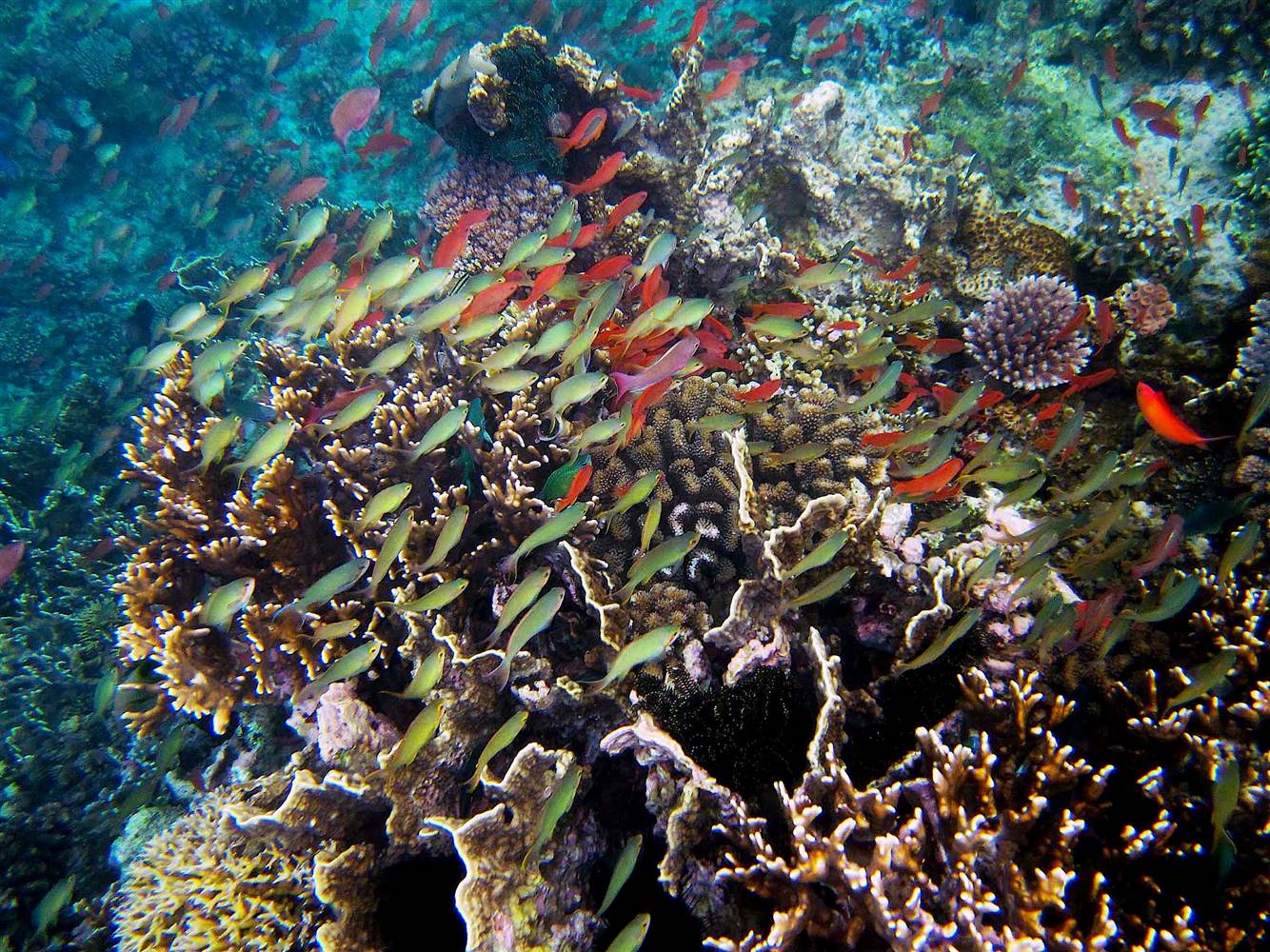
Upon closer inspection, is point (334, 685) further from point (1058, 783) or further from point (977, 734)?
point (1058, 783)

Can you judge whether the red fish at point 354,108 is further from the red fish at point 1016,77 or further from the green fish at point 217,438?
the red fish at point 1016,77

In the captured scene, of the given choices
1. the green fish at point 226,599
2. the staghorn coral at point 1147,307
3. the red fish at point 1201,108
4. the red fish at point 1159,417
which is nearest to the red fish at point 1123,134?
the red fish at point 1201,108

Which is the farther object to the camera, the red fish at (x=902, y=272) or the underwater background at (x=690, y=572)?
the red fish at (x=902, y=272)

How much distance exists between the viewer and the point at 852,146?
23.8 feet

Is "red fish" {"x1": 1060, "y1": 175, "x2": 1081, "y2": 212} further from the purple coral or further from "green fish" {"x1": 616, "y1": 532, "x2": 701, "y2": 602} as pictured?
"green fish" {"x1": 616, "y1": 532, "x2": 701, "y2": 602}

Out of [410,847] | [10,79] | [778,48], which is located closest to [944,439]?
[410,847]

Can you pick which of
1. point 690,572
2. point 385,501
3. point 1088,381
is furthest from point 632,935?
point 1088,381

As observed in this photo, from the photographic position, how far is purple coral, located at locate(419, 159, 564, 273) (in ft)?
21.9

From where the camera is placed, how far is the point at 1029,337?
5273 millimetres

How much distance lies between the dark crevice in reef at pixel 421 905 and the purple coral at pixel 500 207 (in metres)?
5.27

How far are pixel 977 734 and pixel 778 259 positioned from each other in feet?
14.0

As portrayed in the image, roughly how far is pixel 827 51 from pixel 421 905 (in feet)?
39.2

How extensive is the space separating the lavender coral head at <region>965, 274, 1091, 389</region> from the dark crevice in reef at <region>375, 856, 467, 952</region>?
5420 mm

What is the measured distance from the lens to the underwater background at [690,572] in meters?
2.98
